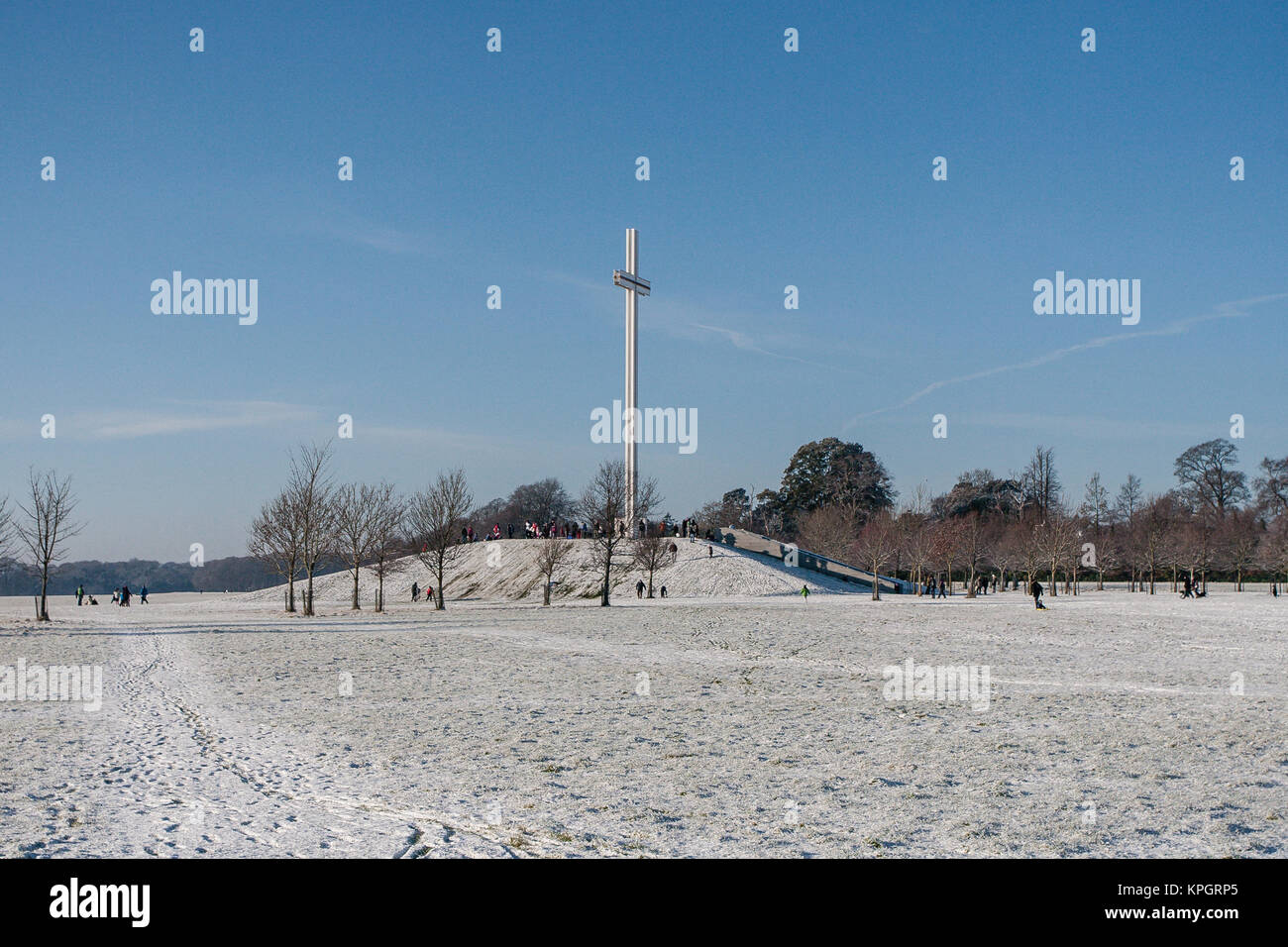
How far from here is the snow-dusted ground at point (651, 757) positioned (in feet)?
24.6

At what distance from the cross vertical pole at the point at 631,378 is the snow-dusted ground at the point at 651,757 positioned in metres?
35.6

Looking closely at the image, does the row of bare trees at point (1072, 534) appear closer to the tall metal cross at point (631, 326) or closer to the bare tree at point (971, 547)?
the bare tree at point (971, 547)

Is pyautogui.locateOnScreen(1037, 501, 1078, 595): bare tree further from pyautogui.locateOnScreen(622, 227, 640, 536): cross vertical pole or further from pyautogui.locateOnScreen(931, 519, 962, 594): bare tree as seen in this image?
pyautogui.locateOnScreen(622, 227, 640, 536): cross vertical pole

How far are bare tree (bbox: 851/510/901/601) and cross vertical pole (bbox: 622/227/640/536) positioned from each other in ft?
49.0

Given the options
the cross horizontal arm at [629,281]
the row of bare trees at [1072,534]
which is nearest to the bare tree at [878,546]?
the row of bare trees at [1072,534]

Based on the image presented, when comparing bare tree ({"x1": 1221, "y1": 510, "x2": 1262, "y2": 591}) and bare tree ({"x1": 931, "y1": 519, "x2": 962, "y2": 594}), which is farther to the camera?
bare tree ({"x1": 1221, "y1": 510, "x2": 1262, "y2": 591})

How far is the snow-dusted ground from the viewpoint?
749cm

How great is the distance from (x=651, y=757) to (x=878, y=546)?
4403 centimetres

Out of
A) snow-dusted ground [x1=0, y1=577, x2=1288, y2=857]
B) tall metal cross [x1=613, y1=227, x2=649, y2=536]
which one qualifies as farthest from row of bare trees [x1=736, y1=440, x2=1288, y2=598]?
snow-dusted ground [x1=0, y1=577, x2=1288, y2=857]

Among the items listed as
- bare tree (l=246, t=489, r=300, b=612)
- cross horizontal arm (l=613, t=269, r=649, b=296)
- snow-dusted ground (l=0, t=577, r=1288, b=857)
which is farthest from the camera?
cross horizontal arm (l=613, t=269, r=649, b=296)

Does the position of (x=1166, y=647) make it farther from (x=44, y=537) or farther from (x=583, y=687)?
(x=44, y=537)

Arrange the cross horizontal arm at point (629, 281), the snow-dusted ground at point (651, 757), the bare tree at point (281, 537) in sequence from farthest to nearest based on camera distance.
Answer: the cross horizontal arm at point (629, 281) < the bare tree at point (281, 537) < the snow-dusted ground at point (651, 757)

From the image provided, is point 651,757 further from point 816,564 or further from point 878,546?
point 816,564
